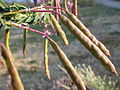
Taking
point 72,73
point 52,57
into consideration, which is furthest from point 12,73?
point 52,57

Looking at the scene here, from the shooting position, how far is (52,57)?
4.43m

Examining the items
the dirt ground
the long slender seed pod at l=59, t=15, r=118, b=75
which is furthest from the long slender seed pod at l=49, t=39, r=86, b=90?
the dirt ground

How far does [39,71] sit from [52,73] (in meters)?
0.20

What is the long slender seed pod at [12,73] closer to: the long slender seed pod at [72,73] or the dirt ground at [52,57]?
the long slender seed pod at [72,73]

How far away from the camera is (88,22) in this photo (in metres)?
7.00

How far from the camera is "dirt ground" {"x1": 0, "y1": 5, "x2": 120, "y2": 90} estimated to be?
3.55 meters

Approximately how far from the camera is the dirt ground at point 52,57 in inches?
140

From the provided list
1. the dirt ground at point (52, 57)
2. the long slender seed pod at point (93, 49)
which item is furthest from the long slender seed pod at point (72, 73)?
the dirt ground at point (52, 57)

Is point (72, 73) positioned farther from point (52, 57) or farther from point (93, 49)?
point (52, 57)

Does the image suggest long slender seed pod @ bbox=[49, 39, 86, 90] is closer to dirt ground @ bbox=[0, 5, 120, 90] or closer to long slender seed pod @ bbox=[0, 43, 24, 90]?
long slender seed pod @ bbox=[0, 43, 24, 90]

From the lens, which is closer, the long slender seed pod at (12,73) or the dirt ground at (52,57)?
the long slender seed pod at (12,73)

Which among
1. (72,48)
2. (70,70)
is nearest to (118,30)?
(72,48)

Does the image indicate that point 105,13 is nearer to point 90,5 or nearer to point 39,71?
point 90,5

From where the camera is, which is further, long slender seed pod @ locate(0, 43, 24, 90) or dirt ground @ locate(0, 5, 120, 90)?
dirt ground @ locate(0, 5, 120, 90)
